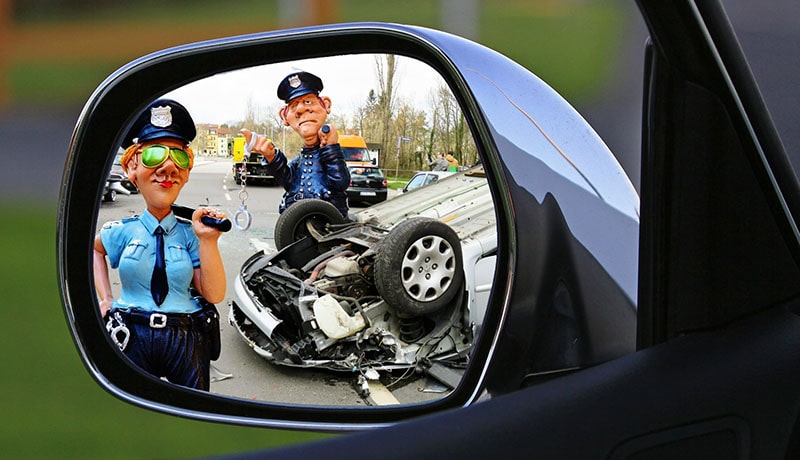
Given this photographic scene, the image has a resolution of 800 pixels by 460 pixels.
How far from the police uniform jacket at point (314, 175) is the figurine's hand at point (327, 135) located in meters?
0.01

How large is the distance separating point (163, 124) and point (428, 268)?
70 centimetres

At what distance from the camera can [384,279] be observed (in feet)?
3.84

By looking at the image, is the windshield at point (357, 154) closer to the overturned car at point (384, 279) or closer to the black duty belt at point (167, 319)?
the overturned car at point (384, 279)

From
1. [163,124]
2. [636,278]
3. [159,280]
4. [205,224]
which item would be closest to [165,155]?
[163,124]

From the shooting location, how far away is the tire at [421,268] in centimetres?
112

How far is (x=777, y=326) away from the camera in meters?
1.00

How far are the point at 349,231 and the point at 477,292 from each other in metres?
0.30

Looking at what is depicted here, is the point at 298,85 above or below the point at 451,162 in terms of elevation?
above

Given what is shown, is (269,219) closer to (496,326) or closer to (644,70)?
(496,326)

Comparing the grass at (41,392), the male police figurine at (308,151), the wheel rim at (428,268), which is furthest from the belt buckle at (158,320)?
the grass at (41,392)

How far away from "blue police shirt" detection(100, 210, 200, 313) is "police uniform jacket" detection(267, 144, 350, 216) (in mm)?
282

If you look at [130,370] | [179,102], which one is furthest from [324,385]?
[179,102]

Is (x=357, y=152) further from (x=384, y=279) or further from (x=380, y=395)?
(x=380, y=395)

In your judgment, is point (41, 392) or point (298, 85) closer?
point (298, 85)
